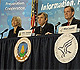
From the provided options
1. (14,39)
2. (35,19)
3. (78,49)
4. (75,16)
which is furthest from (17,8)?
(78,49)

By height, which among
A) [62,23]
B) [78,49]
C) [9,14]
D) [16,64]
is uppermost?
[9,14]

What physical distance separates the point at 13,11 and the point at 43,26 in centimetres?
93

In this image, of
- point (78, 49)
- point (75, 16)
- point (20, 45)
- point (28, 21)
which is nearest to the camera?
point (78, 49)

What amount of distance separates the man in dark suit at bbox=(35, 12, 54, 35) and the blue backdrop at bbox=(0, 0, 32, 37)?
13.6 inches

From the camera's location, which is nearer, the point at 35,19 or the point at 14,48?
the point at 14,48

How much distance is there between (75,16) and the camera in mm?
3828

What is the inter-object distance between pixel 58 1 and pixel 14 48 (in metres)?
1.37

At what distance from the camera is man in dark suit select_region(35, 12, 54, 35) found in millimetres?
4031

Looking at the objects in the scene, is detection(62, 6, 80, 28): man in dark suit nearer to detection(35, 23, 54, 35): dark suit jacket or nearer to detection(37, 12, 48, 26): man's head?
detection(35, 23, 54, 35): dark suit jacket

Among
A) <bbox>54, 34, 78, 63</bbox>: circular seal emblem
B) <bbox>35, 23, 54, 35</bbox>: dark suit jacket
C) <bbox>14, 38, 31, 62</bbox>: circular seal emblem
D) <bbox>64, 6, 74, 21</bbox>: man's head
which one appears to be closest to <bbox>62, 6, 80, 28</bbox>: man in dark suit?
<bbox>64, 6, 74, 21</bbox>: man's head

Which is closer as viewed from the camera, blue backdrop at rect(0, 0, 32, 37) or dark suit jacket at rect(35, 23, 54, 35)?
dark suit jacket at rect(35, 23, 54, 35)

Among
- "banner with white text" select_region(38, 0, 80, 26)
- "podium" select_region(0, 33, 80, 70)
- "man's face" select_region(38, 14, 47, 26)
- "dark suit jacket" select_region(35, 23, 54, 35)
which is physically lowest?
"podium" select_region(0, 33, 80, 70)

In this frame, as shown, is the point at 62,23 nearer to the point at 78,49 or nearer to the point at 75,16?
the point at 75,16

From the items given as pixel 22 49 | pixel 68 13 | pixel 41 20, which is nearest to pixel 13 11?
pixel 41 20
